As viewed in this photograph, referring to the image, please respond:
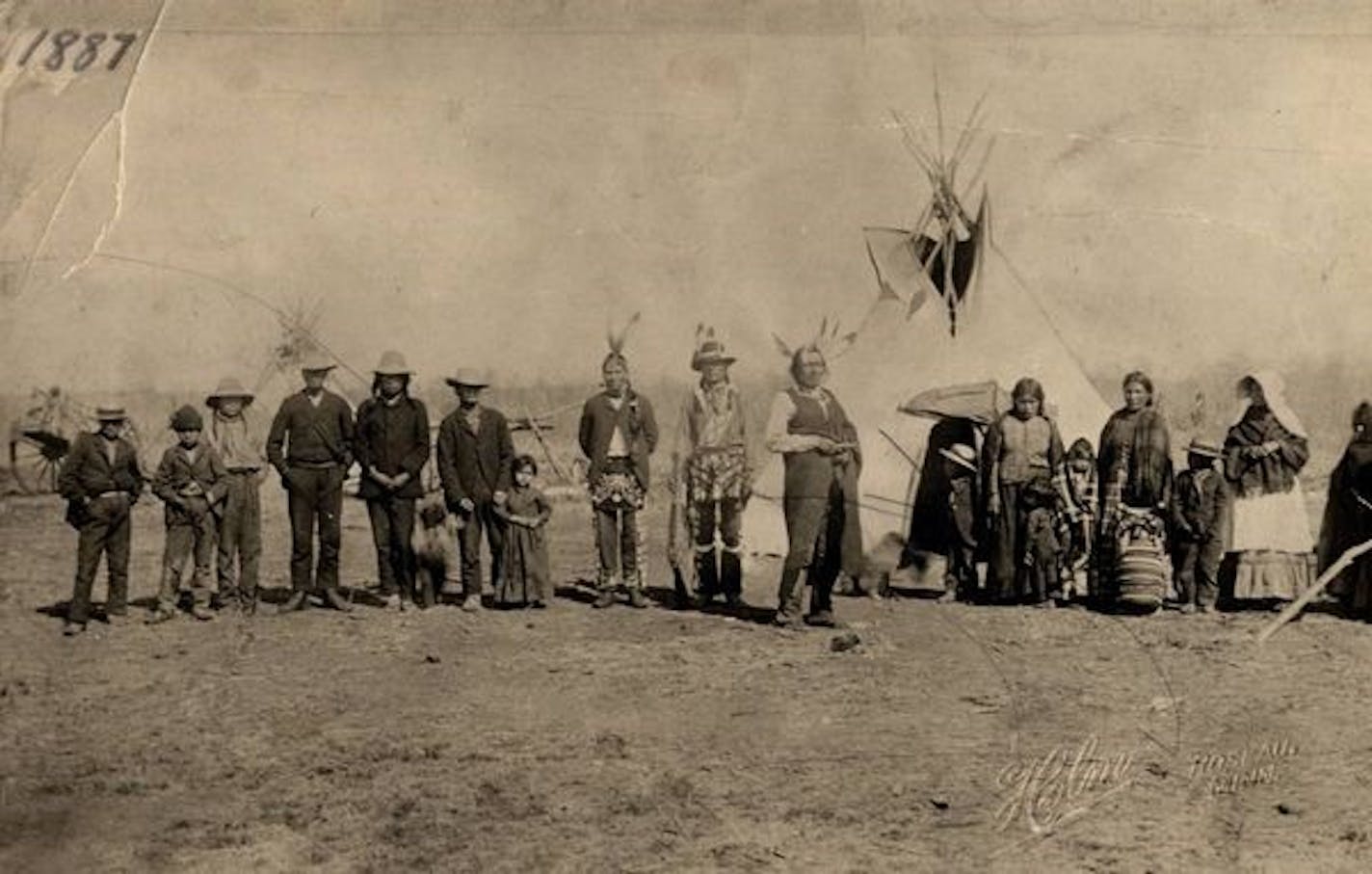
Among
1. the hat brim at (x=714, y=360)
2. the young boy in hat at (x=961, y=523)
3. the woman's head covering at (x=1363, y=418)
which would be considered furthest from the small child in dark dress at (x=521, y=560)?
the woman's head covering at (x=1363, y=418)

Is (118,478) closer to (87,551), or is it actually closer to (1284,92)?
(87,551)

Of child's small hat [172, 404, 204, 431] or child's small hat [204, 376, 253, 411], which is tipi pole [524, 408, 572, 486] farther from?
child's small hat [172, 404, 204, 431]

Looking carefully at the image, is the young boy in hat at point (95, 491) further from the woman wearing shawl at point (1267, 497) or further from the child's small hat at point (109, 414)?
the woman wearing shawl at point (1267, 497)

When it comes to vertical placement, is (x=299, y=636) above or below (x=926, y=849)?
above

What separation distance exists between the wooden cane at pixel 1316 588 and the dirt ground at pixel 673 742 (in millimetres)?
119

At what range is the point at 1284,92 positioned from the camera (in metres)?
6.52

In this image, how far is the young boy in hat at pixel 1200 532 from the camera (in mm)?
6945

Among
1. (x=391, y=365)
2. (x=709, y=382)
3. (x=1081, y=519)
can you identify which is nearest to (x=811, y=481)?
(x=709, y=382)

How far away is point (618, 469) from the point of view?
7168 millimetres

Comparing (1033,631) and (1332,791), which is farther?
(1033,631)

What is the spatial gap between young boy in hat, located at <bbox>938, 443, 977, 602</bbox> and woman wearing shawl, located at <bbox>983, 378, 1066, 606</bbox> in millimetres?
173

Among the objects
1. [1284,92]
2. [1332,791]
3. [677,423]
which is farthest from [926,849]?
[1284,92]

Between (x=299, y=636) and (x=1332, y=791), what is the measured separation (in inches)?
162

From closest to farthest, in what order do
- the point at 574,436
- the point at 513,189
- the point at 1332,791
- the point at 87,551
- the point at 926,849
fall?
the point at 926,849, the point at 1332,791, the point at 87,551, the point at 513,189, the point at 574,436
